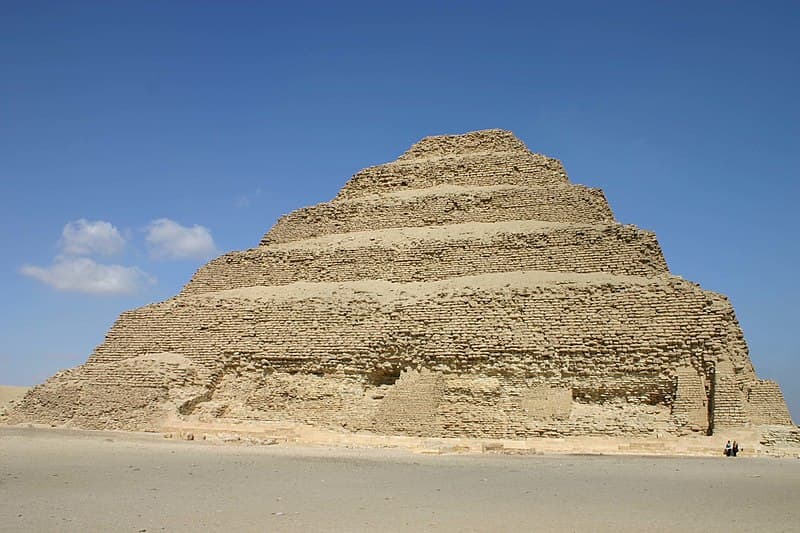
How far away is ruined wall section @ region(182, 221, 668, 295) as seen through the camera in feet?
72.5

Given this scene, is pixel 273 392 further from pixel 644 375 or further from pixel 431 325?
pixel 644 375

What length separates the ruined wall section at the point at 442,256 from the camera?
870 inches

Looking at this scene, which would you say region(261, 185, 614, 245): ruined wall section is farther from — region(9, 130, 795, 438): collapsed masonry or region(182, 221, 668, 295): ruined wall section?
region(182, 221, 668, 295): ruined wall section

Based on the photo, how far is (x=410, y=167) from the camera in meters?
30.7

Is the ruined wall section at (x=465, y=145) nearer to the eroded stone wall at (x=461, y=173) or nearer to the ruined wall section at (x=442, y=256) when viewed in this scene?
the eroded stone wall at (x=461, y=173)

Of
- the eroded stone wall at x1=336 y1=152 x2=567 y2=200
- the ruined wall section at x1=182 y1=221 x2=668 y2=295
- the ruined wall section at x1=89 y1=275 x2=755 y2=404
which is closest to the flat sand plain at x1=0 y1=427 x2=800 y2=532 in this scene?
the ruined wall section at x1=89 y1=275 x2=755 y2=404

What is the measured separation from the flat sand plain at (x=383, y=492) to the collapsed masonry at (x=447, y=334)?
3633 mm

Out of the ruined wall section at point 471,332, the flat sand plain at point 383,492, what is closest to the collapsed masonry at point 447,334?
the ruined wall section at point 471,332

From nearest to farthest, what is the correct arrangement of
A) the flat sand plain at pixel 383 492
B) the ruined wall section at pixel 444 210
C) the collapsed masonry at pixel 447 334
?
1. the flat sand plain at pixel 383 492
2. the collapsed masonry at pixel 447 334
3. the ruined wall section at pixel 444 210

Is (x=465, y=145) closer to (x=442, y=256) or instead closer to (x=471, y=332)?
(x=442, y=256)

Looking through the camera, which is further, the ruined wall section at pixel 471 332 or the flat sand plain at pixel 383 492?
the ruined wall section at pixel 471 332

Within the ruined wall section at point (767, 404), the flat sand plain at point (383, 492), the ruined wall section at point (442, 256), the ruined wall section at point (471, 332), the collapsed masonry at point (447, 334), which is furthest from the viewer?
the ruined wall section at point (442, 256)

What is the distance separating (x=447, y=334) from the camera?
69.2 ft

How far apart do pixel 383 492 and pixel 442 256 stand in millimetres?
15179
